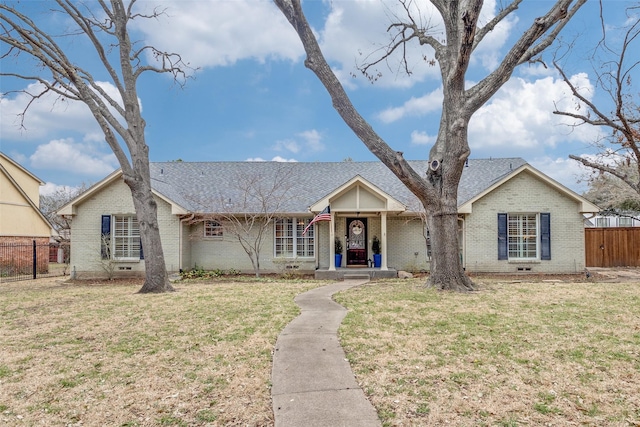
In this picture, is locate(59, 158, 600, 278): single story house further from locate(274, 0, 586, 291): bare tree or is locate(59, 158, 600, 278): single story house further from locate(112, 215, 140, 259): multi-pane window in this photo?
locate(274, 0, 586, 291): bare tree

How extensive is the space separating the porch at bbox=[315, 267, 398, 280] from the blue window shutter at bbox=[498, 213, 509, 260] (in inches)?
183

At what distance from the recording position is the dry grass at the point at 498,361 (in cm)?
380

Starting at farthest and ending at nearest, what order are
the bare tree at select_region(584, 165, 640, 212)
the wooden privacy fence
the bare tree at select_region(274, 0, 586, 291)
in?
the bare tree at select_region(584, 165, 640, 212)
the wooden privacy fence
the bare tree at select_region(274, 0, 586, 291)

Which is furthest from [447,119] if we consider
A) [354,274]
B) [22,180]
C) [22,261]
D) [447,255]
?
[22,180]

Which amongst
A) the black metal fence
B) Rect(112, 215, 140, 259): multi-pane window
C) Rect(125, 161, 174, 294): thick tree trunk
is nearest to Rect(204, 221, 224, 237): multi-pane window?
Rect(112, 215, 140, 259): multi-pane window

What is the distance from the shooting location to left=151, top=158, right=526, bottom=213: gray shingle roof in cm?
1809

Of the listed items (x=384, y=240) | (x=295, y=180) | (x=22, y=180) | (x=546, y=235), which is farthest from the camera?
(x=22, y=180)

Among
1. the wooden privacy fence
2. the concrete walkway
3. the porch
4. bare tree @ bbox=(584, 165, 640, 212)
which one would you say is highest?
bare tree @ bbox=(584, 165, 640, 212)

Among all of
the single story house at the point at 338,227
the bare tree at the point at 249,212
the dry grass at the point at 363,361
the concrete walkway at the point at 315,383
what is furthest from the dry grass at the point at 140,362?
the single story house at the point at 338,227

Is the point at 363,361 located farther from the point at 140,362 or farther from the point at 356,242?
the point at 356,242

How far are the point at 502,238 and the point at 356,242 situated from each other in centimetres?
614

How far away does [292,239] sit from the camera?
18.0 m

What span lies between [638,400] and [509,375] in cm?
118

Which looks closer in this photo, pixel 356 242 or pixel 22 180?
pixel 356 242
